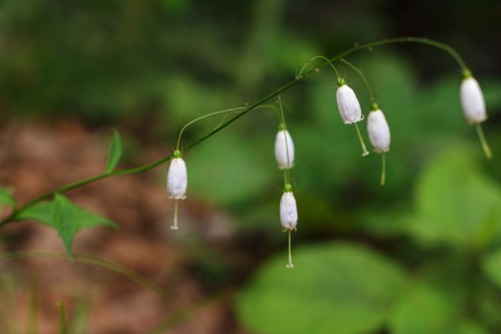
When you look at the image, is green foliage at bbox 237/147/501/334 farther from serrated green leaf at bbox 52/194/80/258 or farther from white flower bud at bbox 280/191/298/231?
serrated green leaf at bbox 52/194/80/258

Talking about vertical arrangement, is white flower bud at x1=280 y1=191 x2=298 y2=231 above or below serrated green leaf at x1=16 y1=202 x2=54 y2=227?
below

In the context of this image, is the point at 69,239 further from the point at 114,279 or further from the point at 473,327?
the point at 114,279

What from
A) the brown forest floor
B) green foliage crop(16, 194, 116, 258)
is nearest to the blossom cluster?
green foliage crop(16, 194, 116, 258)

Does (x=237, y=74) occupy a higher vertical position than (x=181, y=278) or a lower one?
higher

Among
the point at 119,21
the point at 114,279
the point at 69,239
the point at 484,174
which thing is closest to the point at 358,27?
the point at 119,21

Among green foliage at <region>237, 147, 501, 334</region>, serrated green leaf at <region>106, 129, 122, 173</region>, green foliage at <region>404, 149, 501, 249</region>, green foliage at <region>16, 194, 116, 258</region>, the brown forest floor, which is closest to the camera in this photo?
green foliage at <region>16, 194, 116, 258</region>

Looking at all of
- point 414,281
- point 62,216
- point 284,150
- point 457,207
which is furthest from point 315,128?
point 62,216

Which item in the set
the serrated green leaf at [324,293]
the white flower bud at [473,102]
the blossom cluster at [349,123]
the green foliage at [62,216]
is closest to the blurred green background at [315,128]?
the serrated green leaf at [324,293]

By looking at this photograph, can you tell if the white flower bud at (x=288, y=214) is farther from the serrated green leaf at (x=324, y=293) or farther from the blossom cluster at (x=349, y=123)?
the serrated green leaf at (x=324, y=293)
